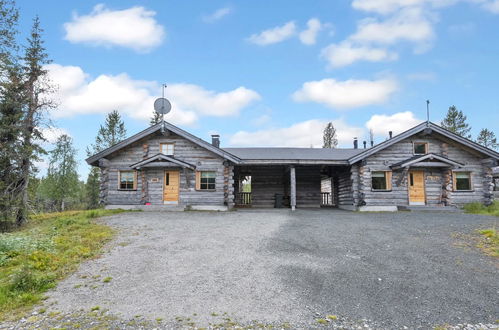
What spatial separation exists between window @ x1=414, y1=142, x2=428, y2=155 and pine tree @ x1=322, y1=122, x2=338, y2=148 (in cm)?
3178

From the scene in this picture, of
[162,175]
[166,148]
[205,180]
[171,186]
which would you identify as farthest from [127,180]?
[205,180]

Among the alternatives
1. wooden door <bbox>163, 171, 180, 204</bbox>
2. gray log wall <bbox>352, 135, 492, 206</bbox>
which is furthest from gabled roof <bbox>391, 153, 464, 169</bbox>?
wooden door <bbox>163, 171, 180, 204</bbox>

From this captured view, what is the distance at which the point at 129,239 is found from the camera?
9602mm

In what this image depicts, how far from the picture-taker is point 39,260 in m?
7.29

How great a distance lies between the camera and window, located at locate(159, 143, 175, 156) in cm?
1845

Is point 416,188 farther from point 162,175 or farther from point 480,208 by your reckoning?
point 162,175

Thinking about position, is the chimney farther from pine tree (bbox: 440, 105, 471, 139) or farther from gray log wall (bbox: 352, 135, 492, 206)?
pine tree (bbox: 440, 105, 471, 139)

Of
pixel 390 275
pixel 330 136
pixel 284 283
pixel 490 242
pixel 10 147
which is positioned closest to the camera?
pixel 284 283

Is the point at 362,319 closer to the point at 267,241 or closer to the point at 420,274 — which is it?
the point at 420,274

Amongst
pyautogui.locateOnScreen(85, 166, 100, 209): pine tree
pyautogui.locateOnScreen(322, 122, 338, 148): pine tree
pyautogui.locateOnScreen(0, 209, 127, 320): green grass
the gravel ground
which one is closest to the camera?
the gravel ground

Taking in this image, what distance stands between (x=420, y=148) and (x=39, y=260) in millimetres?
19618

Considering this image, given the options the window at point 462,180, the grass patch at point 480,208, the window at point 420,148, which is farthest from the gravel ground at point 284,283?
the window at point 462,180

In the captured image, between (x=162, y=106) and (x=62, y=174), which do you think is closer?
(x=162, y=106)

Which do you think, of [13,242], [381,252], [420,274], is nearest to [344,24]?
[381,252]
